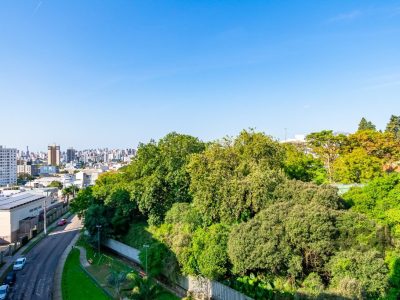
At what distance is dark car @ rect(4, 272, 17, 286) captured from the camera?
30.2 meters

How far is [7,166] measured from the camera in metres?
155

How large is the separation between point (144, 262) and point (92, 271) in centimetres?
731

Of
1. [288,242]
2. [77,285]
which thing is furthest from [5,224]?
[288,242]

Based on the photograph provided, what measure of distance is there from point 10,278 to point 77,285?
6348 millimetres

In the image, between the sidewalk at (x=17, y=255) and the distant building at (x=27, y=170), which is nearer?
the sidewalk at (x=17, y=255)

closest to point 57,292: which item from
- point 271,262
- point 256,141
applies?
point 271,262

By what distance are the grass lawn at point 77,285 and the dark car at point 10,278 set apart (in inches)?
164

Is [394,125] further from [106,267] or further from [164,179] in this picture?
[106,267]

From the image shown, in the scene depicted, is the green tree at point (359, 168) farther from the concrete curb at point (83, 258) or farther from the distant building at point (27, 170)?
the distant building at point (27, 170)

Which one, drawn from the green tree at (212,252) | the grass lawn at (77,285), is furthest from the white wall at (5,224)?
the green tree at (212,252)

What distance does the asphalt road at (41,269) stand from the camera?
28.2m

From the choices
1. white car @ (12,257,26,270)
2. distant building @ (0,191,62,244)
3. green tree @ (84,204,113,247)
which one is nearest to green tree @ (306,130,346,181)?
green tree @ (84,204,113,247)

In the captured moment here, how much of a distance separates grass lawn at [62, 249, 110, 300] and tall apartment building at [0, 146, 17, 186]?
137031 mm

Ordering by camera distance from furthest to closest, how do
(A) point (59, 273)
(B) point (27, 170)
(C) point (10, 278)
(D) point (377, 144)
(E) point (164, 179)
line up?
(B) point (27, 170)
(D) point (377, 144)
(E) point (164, 179)
(A) point (59, 273)
(C) point (10, 278)
